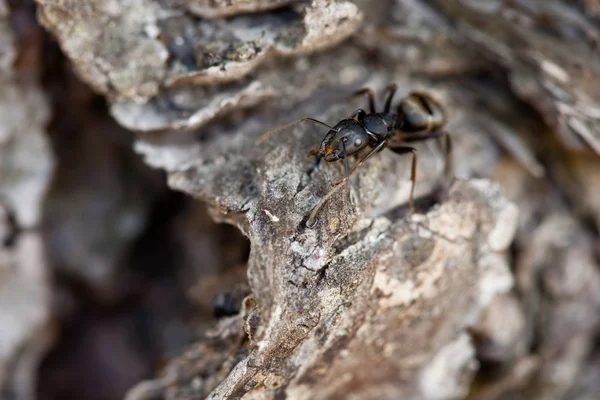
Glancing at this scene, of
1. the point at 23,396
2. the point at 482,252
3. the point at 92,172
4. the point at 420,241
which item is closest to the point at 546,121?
the point at 482,252

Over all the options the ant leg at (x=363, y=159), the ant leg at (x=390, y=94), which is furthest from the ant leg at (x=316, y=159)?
the ant leg at (x=390, y=94)

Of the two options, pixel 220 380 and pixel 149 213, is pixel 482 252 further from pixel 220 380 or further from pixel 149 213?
pixel 149 213

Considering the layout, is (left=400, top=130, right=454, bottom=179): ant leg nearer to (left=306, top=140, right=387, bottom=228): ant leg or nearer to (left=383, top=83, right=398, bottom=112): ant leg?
(left=383, top=83, right=398, bottom=112): ant leg

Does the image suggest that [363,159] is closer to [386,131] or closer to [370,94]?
[386,131]

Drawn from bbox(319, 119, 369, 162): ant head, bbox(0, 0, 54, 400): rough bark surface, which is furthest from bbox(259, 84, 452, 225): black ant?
bbox(0, 0, 54, 400): rough bark surface

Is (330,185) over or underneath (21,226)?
over

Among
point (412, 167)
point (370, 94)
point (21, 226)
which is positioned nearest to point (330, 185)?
point (412, 167)

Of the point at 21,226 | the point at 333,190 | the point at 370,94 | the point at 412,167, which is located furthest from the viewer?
the point at 21,226
